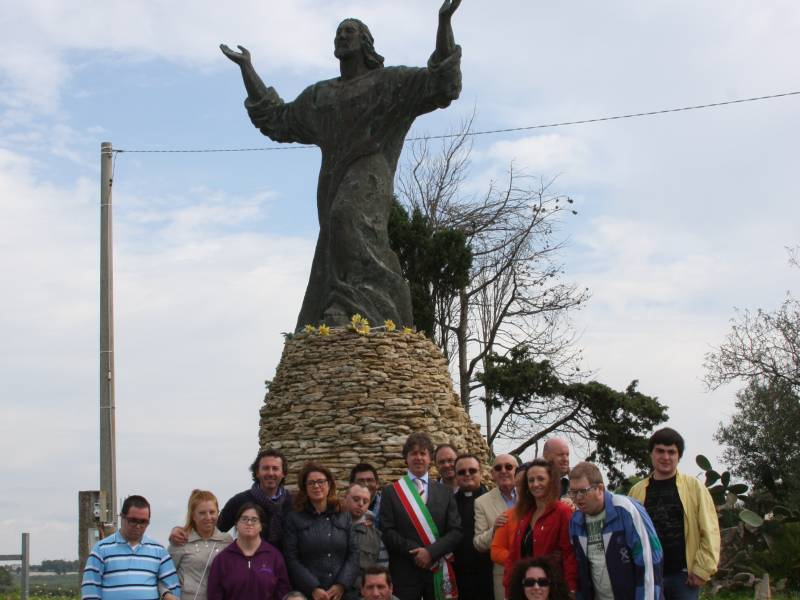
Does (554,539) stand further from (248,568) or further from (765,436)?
Answer: (765,436)

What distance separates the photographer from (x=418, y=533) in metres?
6.69

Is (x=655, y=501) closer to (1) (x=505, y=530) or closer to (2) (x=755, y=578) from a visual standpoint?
(1) (x=505, y=530)

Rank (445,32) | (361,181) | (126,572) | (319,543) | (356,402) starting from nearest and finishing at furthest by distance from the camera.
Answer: (126,572)
(319,543)
(356,402)
(445,32)
(361,181)

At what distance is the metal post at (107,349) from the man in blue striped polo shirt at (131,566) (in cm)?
591

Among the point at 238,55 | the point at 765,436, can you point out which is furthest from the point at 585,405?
the point at 238,55

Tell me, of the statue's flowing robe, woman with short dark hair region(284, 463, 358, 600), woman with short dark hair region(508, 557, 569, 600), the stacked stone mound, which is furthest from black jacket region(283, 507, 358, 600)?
the statue's flowing robe

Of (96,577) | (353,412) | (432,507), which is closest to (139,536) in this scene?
(96,577)

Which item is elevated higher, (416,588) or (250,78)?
(250,78)

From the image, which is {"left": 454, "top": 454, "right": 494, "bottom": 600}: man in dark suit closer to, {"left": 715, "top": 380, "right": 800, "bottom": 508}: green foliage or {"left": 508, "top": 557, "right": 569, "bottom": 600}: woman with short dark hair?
{"left": 508, "top": 557, "right": 569, "bottom": 600}: woman with short dark hair

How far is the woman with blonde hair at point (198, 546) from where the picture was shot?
5938 millimetres

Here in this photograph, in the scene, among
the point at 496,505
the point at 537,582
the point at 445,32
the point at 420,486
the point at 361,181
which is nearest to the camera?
the point at 537,582

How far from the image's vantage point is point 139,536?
583 cm

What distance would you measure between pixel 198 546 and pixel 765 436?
13916mm

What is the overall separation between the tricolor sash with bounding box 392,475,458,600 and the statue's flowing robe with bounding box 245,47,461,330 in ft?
17.1
